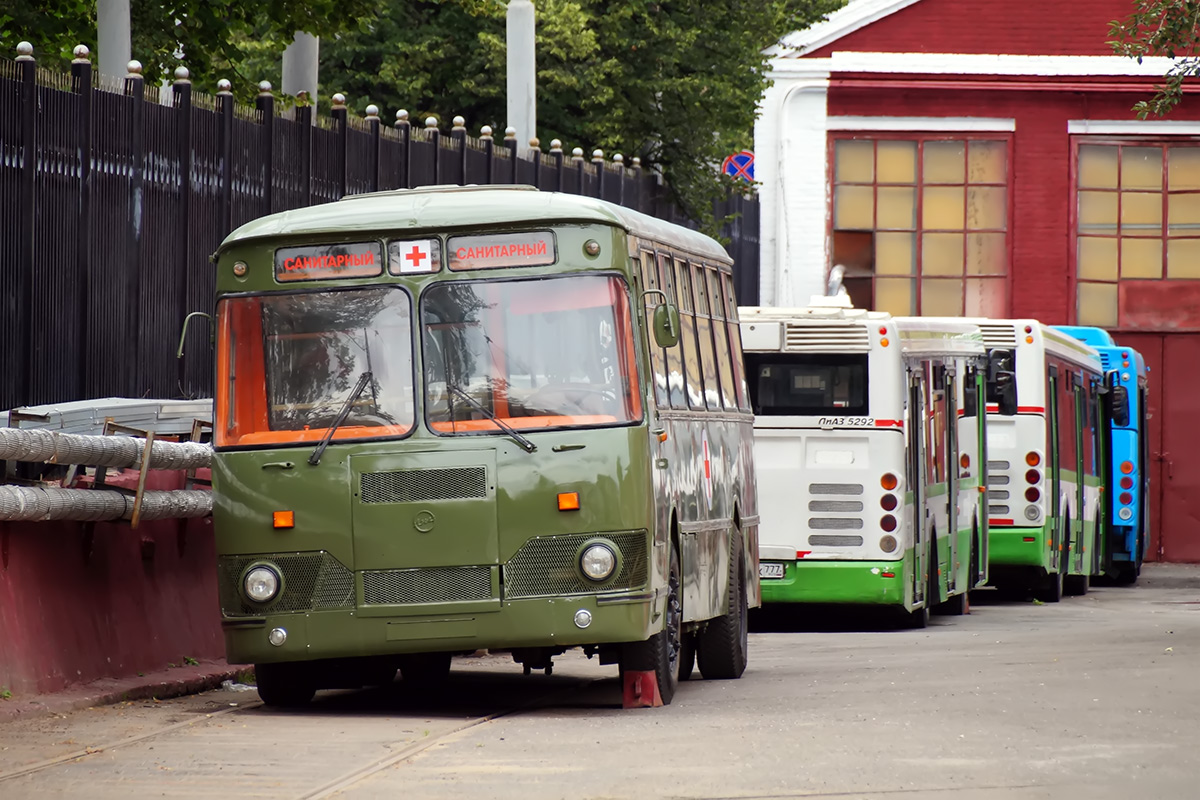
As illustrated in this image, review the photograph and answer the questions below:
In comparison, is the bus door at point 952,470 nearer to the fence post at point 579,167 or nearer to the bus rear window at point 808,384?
the bus rear window at point 808,384

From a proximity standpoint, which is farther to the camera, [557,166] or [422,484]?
[557,166]

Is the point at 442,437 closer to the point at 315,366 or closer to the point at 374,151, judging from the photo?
the point at 315,366

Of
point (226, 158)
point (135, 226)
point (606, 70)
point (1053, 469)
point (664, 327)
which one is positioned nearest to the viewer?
point (664, 327)

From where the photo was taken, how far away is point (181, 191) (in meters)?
16.1

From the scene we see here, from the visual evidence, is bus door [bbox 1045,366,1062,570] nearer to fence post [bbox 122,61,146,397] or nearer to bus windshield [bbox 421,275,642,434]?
fence post [bbox 122,61,146,397]

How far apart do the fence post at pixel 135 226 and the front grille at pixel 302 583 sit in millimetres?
3188

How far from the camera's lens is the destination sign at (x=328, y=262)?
1282 cm

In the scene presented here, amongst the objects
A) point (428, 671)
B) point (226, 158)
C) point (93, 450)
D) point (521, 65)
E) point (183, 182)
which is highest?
point (521, 65)

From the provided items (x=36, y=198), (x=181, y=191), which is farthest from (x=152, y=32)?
(x=36, y=198)

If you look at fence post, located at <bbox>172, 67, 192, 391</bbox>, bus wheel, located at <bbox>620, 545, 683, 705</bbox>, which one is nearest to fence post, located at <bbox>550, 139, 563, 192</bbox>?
fence post, located at <bbox>172, 67, 192, 391</bbox>

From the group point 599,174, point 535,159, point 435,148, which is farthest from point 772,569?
point 599,174

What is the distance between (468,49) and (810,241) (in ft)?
20.1

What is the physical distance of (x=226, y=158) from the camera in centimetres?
1673

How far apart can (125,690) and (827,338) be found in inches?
369
